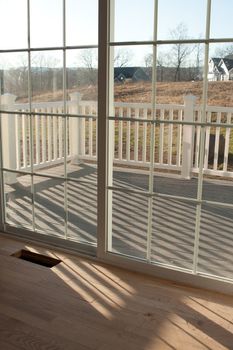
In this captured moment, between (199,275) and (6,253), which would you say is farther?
(6,253)

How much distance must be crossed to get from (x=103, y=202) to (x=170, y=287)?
624mm

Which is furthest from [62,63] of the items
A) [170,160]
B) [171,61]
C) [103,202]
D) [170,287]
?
[170,160]

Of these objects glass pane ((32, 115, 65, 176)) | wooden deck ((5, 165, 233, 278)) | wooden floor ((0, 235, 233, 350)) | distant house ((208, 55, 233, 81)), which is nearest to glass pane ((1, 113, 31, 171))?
glass pane ((32, 115, 65, 176))

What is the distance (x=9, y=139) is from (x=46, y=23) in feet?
3.65

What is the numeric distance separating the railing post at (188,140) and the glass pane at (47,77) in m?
1.38

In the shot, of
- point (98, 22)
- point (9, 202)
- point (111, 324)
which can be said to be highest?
point (98, 22)

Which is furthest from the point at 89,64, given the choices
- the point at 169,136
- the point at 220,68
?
the point at 169,136

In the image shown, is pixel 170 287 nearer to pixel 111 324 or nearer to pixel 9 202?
pixel 111 324

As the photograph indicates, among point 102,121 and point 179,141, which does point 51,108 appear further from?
point 179,141

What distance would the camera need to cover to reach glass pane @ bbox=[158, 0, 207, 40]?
6.71ft

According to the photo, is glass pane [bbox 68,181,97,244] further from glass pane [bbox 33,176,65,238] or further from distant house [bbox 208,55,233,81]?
distant house [bbox 208,55,233,81]

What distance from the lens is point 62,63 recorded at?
2.39m

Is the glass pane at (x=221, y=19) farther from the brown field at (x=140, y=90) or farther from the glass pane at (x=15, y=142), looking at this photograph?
the glass pane at (x=15, y=142)

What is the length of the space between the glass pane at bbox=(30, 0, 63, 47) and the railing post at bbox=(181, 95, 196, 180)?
1.49 meters
